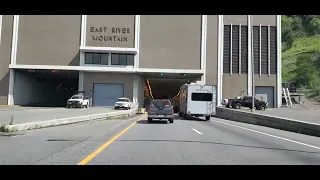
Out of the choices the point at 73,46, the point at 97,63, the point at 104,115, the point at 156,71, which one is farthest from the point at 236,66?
the point at 104,115

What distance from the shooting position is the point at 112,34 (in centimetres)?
5372

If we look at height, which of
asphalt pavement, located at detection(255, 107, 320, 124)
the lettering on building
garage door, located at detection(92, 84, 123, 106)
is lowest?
asphalt pavement, located at detection(255, 107, 320, 124)

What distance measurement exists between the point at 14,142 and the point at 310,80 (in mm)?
80970

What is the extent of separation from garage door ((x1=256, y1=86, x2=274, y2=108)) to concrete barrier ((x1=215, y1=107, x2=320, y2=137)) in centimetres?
2254

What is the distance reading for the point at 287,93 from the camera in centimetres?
6100

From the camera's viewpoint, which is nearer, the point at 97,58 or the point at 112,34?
the point at 97,58

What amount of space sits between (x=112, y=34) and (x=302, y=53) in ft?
216

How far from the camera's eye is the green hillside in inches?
3281

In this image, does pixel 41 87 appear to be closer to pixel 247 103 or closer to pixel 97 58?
pixel 97 58

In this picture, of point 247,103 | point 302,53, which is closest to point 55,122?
Result: point 247,103

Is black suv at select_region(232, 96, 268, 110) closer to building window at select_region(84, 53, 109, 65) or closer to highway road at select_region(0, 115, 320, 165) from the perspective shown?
building window at select_region(84, 53, 109, 65)

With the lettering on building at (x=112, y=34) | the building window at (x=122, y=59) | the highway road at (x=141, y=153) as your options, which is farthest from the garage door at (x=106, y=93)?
the highway road at (x=141, y=153)

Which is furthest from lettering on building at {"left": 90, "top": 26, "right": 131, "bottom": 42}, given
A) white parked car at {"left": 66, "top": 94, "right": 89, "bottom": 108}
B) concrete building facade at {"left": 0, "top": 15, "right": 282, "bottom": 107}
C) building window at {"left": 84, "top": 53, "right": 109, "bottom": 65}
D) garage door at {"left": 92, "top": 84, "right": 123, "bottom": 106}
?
white parked car at {"left": 66, "top": 94, "right": 89, "bottom": 108}

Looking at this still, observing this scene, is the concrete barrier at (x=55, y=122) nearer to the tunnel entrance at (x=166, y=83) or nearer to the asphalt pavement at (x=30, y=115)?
the asphalt pavement at (x=30, y=115)
